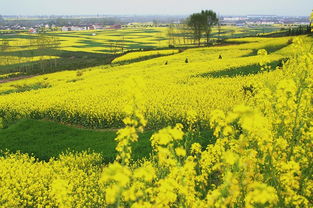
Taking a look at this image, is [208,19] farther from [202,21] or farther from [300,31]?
[300,31]

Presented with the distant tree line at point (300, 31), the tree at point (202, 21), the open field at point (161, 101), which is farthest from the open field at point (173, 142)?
the tree at point (202, 21)

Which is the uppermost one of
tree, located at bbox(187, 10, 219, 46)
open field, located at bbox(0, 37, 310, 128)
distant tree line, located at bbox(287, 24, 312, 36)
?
tree, located at bbox(187, 10, 219, 46)

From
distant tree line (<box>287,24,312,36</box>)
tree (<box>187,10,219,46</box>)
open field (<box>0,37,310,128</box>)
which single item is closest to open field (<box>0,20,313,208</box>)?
open field (<box>0,37,310,128</box>)

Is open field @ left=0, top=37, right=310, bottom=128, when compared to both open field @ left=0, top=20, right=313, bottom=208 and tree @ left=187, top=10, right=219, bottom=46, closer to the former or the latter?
open field @ left=0, top=20, right=313, bottom=208

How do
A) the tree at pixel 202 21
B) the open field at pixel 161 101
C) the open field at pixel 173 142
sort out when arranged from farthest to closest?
the tree at pixel 202 21
the open field at pixel 161 101
the open field at pixel 173 142

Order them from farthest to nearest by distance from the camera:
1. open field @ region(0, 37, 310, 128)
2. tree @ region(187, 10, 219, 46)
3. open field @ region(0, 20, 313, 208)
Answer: tree @ region(187, 10, 219, 46) → open field @ region(0, 37, 310, 128) → open field @ region(0, 20, 313, 208)

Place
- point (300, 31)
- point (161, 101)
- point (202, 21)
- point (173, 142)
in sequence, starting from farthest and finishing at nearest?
point (202, 21) < point (300, 31) < point (161, 101) < point (173, 142)

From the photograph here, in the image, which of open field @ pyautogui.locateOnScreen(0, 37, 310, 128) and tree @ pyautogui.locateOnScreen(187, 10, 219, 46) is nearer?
open field @ pyautogui.locateOnScreen(0, 37, 310, 128)

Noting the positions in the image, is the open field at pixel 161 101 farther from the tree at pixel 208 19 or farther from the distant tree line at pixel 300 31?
the tree at pixel 208 19

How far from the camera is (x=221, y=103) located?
16.6 metres

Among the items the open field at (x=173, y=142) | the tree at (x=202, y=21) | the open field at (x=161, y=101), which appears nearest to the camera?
the open field at (x=173, y=142)

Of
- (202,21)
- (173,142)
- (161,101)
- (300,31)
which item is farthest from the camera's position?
(202,21)

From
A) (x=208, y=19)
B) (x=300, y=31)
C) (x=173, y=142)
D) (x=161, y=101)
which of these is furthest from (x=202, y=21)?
(x=173, y=142)

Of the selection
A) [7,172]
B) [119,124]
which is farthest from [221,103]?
[7,172]
